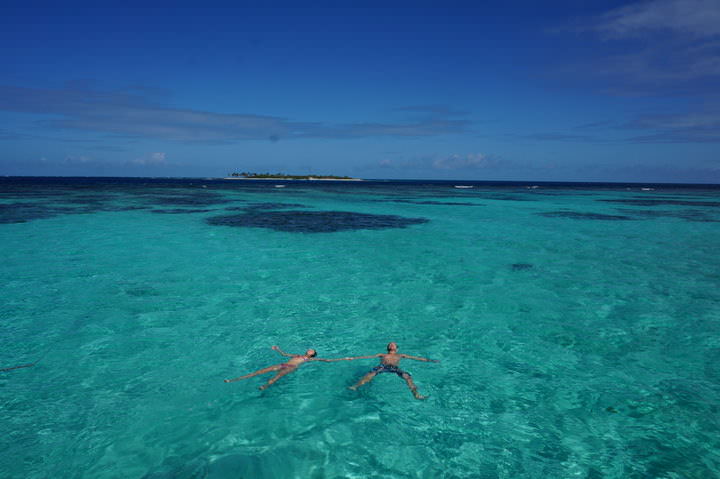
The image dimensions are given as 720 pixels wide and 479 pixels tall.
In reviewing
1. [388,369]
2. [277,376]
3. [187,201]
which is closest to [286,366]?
[277,376]

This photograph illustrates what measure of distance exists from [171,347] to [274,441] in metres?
4.53

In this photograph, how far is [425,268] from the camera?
1755 cm

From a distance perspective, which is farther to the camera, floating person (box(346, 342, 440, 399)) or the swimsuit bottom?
the swimsuit bottom

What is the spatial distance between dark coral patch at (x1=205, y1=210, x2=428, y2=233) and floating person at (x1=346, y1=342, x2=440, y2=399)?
19.6 metres

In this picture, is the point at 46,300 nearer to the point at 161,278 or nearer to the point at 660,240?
the point at 161,278

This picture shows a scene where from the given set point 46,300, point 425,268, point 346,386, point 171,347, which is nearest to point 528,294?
point 425,268

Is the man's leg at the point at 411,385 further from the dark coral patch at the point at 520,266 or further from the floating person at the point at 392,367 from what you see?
the dark coral patch at the point at 520,266

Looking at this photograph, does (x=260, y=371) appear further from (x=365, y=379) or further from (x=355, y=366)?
(x=365, y=379)

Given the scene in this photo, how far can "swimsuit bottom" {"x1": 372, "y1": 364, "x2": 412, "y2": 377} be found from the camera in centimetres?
837

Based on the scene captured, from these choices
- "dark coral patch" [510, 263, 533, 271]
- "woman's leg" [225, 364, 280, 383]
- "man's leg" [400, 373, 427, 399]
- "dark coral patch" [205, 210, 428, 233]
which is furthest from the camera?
"dark coral patch" [205, 210, 428, 233]

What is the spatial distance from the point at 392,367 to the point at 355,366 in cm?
89

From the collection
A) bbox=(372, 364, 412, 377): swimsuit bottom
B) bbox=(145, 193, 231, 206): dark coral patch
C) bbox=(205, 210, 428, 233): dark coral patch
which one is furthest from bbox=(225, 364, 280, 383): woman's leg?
bbox=(145, 193, 231, 206): dark coral patch

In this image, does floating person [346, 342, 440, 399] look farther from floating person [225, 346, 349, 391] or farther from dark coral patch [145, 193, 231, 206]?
dark coral patch [145, 193, 231, 206]

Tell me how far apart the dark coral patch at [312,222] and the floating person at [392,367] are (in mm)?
19567
